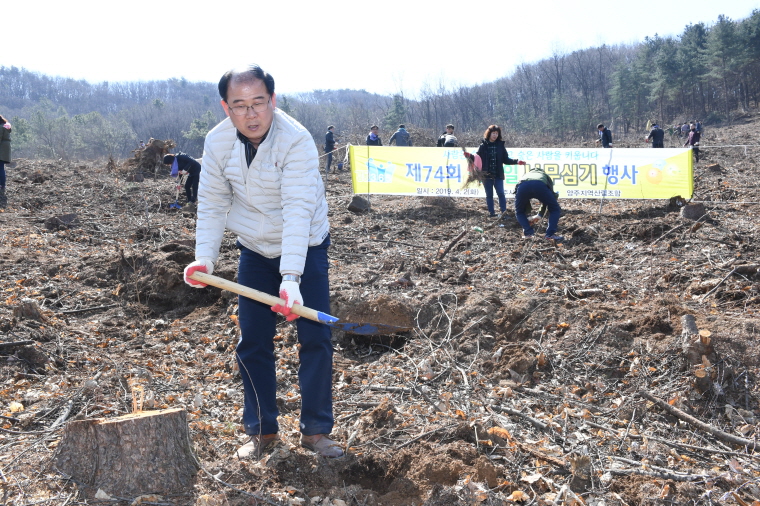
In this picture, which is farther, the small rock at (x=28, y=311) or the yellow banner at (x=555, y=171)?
the yellow banner at (x=555, y=171)

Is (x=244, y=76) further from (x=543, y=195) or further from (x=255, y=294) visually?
(x=543, y=195)

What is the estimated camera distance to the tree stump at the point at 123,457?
2186mm

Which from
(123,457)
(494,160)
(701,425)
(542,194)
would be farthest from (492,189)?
(123,457)

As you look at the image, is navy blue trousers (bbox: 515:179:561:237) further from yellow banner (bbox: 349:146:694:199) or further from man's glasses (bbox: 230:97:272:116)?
man's glasses (bbox: 230:97:272:116)

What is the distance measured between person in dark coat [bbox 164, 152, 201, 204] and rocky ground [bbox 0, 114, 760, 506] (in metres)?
3.44

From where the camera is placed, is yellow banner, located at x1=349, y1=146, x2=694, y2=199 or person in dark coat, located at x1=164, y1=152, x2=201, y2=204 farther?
person in dark coat, located at x1=164, y1=152, x2=201, y2=204

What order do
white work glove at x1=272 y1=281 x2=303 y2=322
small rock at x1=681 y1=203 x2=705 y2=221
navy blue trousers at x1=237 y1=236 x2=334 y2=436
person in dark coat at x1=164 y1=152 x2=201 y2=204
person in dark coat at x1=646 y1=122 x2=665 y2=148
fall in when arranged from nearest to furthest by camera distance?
1. white work glove at x1=272 y1=281 x2=303 y2=322
2. navy blue trousers at x1=237 y1=236 x2=334 y2=436
3. small rock at x1=681 y1=203 x2=705 y2=221
4. person in dark coat at x1=164 y1=152 x2=201 y2=204
5. person in dark coat at x1=646 y1=122 x2=665 y2=148

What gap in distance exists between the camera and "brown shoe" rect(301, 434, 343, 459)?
8.61ft

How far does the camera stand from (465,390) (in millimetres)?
3568

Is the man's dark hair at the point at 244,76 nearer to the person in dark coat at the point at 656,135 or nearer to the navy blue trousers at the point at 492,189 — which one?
the navy blue trousers at the point at 492,189

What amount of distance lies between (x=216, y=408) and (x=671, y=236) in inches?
243

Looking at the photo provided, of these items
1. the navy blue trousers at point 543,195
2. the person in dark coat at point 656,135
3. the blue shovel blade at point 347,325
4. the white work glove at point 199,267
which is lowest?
the blue shovel blade at point 347,325

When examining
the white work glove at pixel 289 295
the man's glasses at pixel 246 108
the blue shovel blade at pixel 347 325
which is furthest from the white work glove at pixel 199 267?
the man's glasses at pixel 246 108

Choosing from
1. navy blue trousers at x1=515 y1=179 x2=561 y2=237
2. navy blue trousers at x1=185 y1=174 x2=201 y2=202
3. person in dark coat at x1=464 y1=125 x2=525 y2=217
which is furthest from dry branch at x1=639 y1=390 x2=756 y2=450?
navy blue trousers at x1=185 y1=174 x2=201 y2=202
